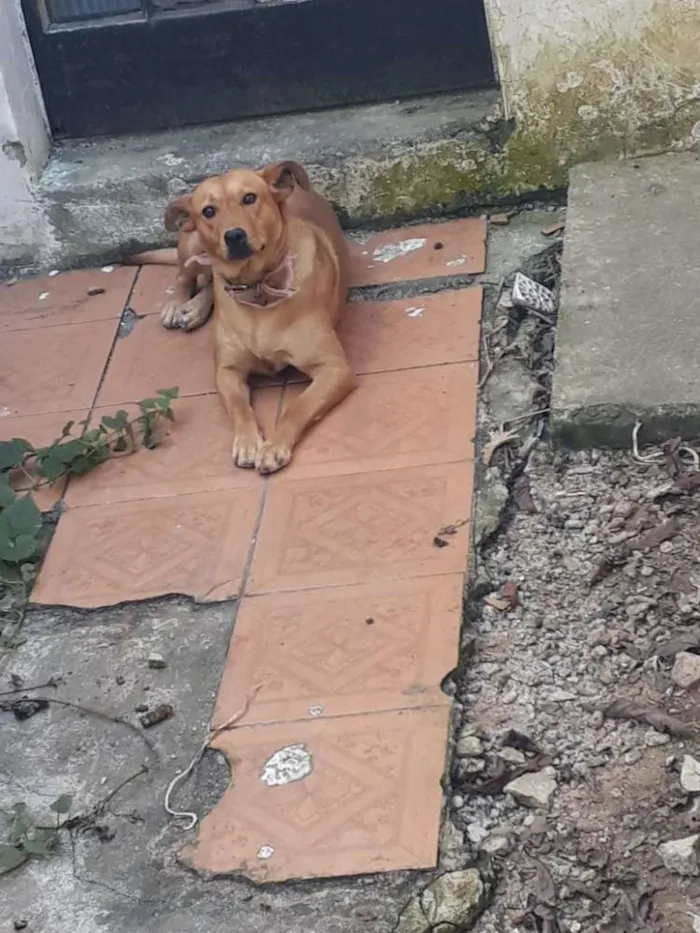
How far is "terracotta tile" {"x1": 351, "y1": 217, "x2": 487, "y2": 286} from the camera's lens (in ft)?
13.6

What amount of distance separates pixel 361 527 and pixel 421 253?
1.28 m

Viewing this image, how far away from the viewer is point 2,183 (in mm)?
4438

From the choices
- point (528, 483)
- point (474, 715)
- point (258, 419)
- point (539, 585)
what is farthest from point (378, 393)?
point (474, 715)

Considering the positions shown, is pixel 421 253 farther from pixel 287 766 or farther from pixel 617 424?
pixel 287 766

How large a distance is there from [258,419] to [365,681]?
1.09 m

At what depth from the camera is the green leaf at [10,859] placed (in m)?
2.55

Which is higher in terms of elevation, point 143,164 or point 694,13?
point 694,13

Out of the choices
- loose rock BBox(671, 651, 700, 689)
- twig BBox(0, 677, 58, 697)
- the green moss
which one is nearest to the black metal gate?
the green moss

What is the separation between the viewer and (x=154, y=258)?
176 inches

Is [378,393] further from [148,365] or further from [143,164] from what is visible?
[143,164]

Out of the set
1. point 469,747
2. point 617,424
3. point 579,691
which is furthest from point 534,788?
point 617,424

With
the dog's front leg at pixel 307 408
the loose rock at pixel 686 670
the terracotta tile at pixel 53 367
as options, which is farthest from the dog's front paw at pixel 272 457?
the loose rock at pixel 686 670

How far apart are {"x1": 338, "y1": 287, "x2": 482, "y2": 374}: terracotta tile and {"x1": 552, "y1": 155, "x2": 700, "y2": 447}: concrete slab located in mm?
305

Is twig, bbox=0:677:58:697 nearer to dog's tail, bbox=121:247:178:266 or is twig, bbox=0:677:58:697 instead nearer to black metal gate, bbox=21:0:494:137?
dog's tail, bbox=121:247:178:266
